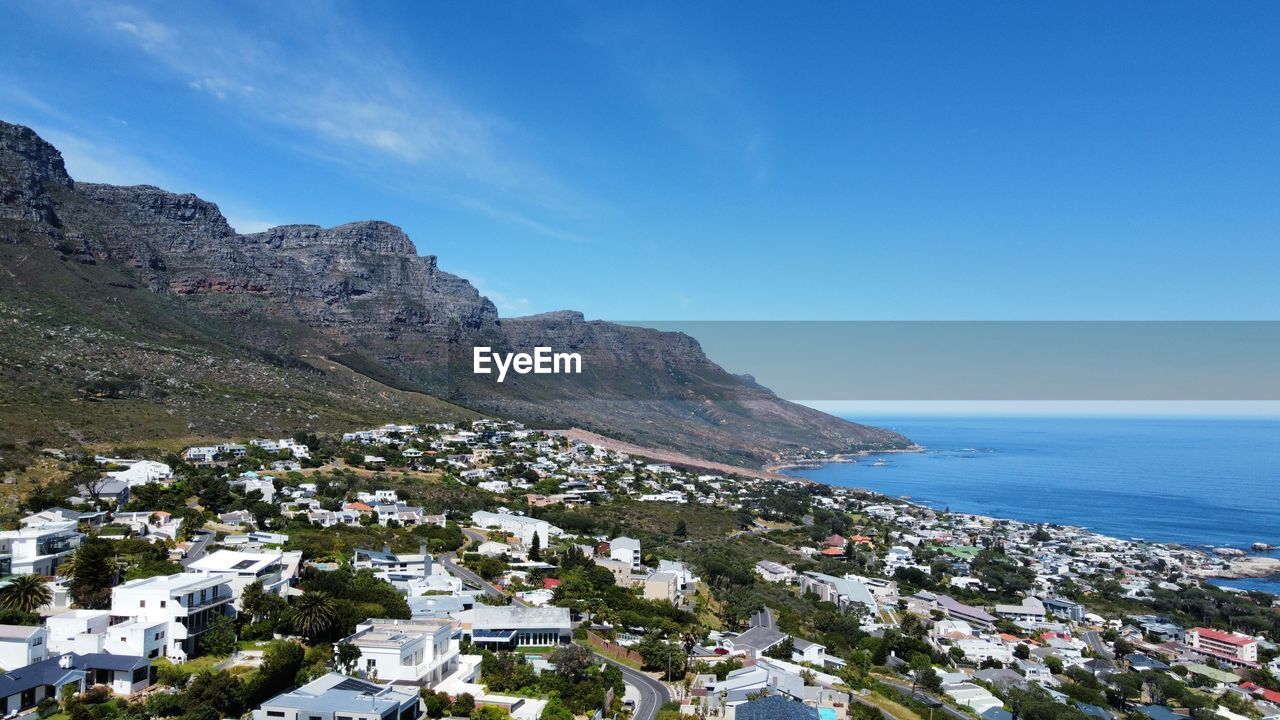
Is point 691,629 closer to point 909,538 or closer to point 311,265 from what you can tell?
point 909,538

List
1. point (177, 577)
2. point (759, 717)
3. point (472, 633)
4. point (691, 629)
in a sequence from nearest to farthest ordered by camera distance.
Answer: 1. point (759, 717)
2. point (177, 577)
3. point (472, 633)
4. point (691, 629)

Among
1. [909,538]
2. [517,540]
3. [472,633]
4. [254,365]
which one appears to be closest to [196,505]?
[517,540]

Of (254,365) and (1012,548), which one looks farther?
(254,365)

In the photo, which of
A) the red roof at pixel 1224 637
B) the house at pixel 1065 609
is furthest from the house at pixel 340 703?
the red roof at pixel 1224 637

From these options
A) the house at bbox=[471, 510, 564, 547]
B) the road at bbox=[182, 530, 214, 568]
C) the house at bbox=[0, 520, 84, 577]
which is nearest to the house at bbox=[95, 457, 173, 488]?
the road at bbox=[182, 530, 214, 568]

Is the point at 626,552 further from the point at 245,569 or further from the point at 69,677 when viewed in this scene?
the point at 69,677

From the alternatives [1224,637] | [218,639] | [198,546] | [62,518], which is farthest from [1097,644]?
[62,518]
